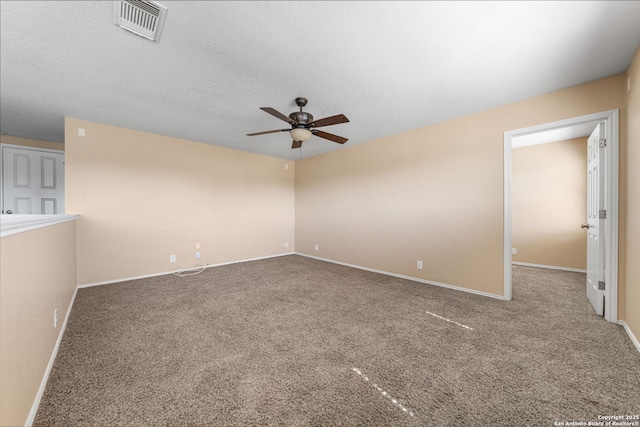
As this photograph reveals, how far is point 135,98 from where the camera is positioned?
2.70 meters

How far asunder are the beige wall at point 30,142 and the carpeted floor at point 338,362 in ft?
9.78

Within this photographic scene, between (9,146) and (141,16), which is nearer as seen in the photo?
(141,16)

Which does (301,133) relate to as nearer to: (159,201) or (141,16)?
(141,16)

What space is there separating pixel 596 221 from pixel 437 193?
158 centimetres

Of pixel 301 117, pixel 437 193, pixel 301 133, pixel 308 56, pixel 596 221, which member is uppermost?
pixel 308 56

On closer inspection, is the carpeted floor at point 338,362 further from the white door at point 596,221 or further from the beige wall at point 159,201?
the beige wall at point 159,201

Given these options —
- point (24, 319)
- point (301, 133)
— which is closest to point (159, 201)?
point (301, 133)

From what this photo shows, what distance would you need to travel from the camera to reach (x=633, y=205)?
196 centimetres

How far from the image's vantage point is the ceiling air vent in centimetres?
148

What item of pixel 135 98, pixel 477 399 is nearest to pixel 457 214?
pixel 477 399

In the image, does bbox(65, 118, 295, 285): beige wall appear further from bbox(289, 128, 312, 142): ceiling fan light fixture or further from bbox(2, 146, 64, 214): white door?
bbox(289, 128, 312, 142): ceiling fan light fixture

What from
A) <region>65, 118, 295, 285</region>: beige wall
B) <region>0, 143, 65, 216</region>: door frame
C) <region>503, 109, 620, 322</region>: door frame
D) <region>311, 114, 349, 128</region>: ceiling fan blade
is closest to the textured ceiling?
<region>311, 114, 349, 128</region>: ceiling fan blade

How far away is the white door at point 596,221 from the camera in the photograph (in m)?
2.31

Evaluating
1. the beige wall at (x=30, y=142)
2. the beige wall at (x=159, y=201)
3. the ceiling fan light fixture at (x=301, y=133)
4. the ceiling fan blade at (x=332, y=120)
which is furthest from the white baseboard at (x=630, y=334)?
the beige wall at (x=30, y=142)
